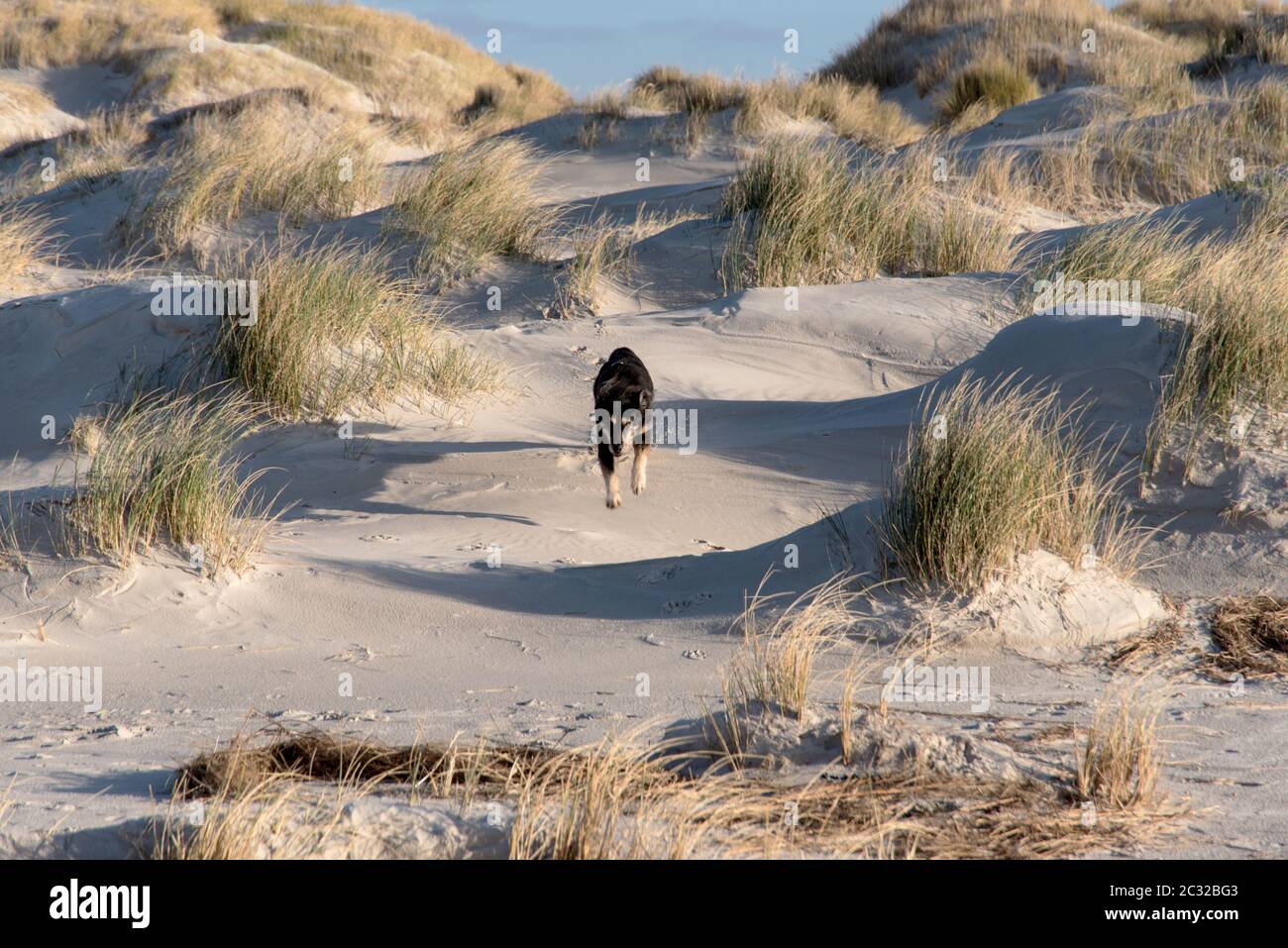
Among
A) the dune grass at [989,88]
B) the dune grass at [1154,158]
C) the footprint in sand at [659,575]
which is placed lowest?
the footprint in sand at [659,575]

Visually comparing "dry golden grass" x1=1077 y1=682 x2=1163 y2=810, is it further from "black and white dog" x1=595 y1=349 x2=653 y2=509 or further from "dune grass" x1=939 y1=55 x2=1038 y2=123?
"dune grass" x1=939 y1=55 x2=1038 y2=123

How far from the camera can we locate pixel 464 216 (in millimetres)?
12070

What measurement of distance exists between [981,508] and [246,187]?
1016cm

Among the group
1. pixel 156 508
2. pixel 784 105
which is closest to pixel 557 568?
pixel 156 508

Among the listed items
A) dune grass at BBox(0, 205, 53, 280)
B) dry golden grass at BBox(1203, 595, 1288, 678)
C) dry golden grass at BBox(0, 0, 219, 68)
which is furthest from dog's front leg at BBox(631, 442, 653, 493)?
dry golden grass at BBox(0, 0, 219, 68)

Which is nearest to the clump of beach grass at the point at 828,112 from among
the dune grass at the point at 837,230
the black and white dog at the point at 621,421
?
the dune grass at the point at 837,230

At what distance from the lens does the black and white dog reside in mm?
6852

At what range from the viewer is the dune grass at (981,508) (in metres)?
4.98

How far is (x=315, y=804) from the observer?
9.93 ft

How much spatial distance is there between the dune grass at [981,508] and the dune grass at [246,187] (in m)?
9.18

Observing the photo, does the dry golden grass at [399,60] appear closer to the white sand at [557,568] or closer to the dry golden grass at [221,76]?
the dry golden grass at [221,76]

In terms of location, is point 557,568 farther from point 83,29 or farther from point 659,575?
point 83,29

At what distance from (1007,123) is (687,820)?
15888 mm
